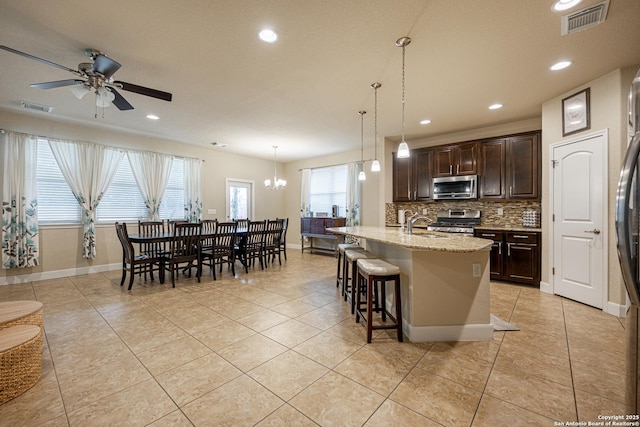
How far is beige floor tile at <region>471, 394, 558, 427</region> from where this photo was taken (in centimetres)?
143

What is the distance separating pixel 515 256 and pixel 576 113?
82.0 inches

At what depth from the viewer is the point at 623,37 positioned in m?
2.35

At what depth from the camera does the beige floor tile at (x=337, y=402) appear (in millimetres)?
1479

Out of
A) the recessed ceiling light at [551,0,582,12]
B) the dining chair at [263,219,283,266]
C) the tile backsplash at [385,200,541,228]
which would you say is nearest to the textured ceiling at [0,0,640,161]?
the recessed ceiling light at [551,0,582,12]

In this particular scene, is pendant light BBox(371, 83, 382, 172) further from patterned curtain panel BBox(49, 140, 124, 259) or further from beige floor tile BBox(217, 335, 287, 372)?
patterned curtain panel BBox(49, 140, 124, 259)

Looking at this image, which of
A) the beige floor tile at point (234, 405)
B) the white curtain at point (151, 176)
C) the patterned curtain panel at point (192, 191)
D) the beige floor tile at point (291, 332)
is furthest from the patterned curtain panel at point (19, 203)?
the beige floor tile at point (234, 405)

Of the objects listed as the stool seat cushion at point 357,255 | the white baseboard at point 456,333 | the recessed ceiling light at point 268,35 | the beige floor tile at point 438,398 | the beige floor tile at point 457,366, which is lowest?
the beige floor tile at point 438,398

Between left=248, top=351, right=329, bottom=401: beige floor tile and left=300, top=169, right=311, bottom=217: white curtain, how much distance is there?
5.59 m

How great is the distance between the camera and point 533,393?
167cm

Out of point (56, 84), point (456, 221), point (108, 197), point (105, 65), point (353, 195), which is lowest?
point (456, 221)

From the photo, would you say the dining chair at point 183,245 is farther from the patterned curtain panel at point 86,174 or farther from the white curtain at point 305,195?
the white curtain at point 305,195

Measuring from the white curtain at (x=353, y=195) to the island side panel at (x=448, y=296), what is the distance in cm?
414

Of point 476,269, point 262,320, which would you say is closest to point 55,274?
point 262,320

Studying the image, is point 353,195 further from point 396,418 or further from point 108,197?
point 396,418
